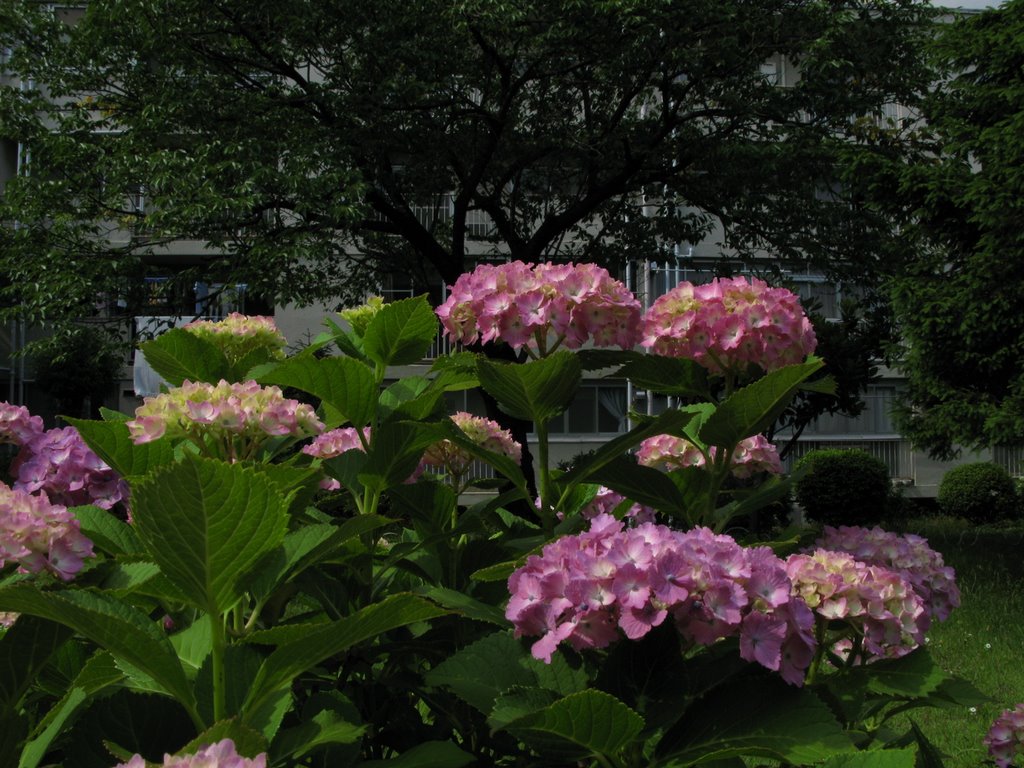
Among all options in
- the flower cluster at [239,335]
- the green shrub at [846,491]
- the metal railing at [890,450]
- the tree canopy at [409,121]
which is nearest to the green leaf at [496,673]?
the flower cluster at [239,335]

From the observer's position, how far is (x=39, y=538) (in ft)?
3.71

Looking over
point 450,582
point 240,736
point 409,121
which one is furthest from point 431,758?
point 409,121

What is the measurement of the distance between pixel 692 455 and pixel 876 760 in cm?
93

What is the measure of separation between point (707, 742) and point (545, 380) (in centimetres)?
58

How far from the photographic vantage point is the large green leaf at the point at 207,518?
35.2 inches

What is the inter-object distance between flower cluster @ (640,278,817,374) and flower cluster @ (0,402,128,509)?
99 centimetres

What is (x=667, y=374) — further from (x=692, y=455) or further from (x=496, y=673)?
(x=496, y=673)

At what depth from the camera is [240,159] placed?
1034 centimetres

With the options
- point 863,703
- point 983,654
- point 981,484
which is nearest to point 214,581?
point 863,703

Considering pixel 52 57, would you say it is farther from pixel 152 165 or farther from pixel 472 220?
pixel 472 220

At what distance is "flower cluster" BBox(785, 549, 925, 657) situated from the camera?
4.13ft

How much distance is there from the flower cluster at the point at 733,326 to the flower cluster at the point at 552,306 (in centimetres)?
6

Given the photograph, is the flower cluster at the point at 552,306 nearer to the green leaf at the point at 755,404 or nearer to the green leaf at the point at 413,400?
the green leaf at the point at 413,400

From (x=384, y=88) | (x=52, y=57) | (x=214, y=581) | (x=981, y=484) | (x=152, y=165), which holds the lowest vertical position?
(x=981, y=484)
